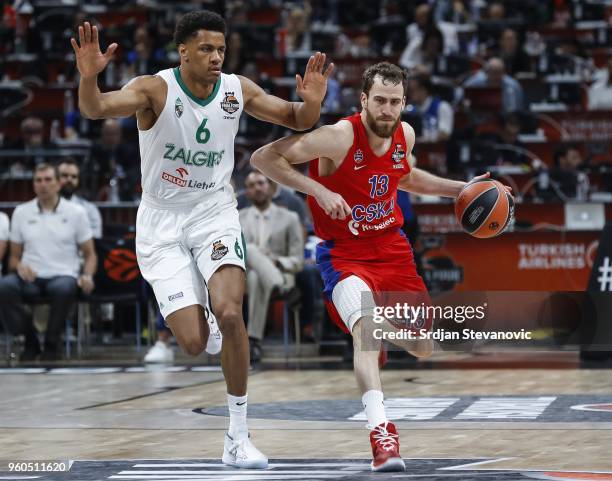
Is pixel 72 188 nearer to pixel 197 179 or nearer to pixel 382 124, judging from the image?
pixel 197 179

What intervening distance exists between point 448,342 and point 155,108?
4.45 meters

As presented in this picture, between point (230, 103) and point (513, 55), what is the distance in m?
11.0

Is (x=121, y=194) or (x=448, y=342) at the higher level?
(x=121, y=194)

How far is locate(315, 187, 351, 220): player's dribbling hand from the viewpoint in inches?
197

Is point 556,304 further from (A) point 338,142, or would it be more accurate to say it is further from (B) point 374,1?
(B) point 374,1

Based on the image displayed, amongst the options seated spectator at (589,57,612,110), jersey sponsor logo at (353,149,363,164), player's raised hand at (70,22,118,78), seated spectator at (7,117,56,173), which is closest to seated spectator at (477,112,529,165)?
seated spectator at (589,57,612,110)

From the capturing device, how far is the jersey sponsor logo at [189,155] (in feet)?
17.6

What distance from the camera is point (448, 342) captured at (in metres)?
9.17

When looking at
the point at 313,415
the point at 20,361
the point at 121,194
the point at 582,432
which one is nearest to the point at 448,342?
the point at 313,415

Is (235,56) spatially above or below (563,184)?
above

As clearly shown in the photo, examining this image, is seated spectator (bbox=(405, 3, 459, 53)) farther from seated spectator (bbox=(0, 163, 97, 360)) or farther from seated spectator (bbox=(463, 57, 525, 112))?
seated spectator (bbox=(0, 163, 97, 360))

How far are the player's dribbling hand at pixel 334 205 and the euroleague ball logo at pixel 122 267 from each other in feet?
20.2

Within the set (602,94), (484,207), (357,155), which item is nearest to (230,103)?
(357,155)

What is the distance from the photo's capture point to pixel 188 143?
5.35 metres
